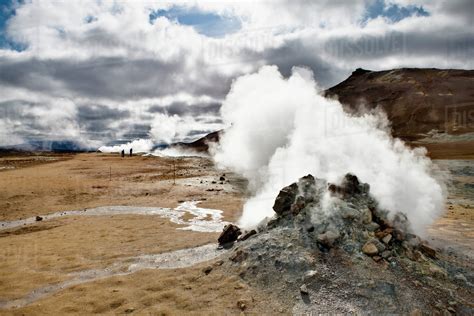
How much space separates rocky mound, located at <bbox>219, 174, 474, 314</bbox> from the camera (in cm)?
757

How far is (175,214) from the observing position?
59.5 ft

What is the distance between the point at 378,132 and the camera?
1294cm

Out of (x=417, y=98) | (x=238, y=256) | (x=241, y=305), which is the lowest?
(x=241, y=305)

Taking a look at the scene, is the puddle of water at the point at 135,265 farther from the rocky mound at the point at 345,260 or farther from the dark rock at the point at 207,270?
the rocky mound at the point at 345,260

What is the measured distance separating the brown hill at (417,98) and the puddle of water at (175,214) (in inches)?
3162

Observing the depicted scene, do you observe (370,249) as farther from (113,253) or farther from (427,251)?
(113,253)

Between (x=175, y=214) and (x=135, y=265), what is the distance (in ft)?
24.9

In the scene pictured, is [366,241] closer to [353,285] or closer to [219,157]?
[353,285]

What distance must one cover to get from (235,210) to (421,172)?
9.57m

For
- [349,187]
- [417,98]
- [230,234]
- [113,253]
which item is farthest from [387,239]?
[417,98]

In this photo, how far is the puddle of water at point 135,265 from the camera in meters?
8.85

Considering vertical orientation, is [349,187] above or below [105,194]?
above

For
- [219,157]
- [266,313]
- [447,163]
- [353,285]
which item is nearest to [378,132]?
[353,285]

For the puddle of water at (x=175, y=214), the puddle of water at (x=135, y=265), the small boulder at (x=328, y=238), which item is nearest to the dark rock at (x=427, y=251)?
the small boulder at (x=328, y=238)
